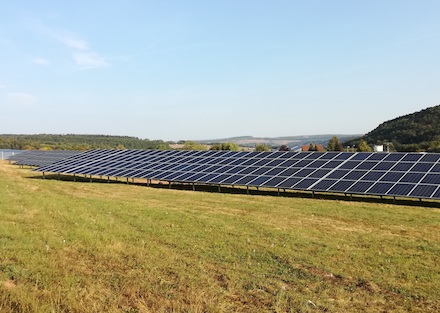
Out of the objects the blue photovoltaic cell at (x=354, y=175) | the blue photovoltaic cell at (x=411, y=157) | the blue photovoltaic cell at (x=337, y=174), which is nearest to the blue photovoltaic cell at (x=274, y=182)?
the blue photovoltaic cell at (x=337, y=174)

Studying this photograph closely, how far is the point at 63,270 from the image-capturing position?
32.1 feet

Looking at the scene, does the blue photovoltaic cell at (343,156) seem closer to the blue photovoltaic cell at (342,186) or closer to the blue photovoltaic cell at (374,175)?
the blue photovoltaic cell at (374,175)

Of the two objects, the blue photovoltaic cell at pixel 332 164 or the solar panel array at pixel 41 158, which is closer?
the blue photovoltaic cell at pixel 332 164

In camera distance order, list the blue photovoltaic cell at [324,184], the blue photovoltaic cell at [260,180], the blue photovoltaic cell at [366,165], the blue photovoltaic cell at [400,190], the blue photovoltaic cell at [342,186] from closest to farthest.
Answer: the blue photovoltaic cell at [400,190], the blue photovoltaic cell at [342,186], the blue photovoltaic cell at [324,184], the blue photovoltaic cell at [260,180], the blue photovoltaic cell at [366,165]

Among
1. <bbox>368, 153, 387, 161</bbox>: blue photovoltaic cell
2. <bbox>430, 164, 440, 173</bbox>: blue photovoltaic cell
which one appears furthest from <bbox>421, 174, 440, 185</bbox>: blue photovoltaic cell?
<bbox>368, 153, 387, 161</bbox>: blue photovoltaic cell

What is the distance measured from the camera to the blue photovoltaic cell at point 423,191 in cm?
2833

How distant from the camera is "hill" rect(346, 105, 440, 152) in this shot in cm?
12101

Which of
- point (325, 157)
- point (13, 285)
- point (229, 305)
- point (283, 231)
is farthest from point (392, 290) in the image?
point (325, 157)

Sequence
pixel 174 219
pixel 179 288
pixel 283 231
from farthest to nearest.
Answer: pixel 174 219
pixel 283 231
pixel 179 288

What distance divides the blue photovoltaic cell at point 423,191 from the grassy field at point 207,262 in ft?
17.5

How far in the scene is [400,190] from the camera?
1172 inches

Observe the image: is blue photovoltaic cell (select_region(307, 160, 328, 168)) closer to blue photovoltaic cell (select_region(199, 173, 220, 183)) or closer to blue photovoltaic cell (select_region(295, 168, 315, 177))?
blue photovoltaic cell (select_region(295, 168, 315, 177))

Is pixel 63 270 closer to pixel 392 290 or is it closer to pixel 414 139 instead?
pixel 392 290

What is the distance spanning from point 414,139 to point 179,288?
14280 cm
